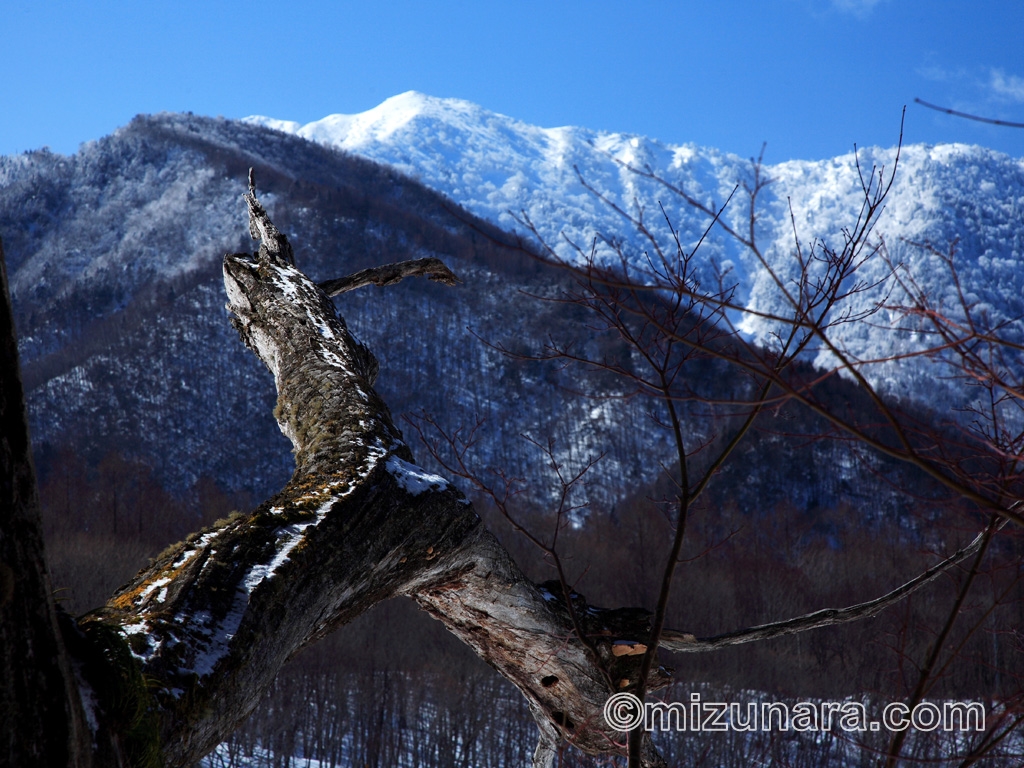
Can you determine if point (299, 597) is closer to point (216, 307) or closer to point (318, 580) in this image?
point (318, 580)

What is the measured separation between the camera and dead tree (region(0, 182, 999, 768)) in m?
1.57

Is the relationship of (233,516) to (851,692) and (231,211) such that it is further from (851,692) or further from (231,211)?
(231,211)

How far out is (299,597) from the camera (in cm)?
233

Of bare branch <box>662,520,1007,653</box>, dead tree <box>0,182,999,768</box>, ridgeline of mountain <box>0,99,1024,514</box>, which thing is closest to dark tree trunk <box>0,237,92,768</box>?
dead tree <box>0,182,999,768</box>

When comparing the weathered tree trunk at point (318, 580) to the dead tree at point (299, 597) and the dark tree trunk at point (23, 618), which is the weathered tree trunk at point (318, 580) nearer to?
the dead tree at point (299, 597)

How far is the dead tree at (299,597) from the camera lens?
61.6 inches

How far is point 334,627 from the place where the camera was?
277 centimetres

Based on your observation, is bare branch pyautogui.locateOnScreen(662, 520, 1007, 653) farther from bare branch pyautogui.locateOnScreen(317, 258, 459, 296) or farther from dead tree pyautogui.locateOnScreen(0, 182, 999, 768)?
bare branch pyautogui.locateOnScreen(317, 258, 459, 296)

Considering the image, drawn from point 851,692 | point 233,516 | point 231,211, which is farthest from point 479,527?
point 231,211

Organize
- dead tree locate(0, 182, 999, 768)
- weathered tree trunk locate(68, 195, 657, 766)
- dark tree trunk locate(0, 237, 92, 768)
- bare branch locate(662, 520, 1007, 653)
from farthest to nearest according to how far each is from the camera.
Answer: bare branch locate(662, 520, 1007, 653)
weathered tree trunk locate(68, 195, 657, 766)
dead tree locate(0, 182, 999, 768)
dark tree trunk locate(0, 237, 92, 768)

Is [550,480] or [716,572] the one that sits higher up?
[550,480]

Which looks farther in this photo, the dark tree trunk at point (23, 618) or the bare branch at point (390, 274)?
the bare branch at point (390, 274)

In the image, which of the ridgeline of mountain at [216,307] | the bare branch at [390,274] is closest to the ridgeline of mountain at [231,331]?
the ridgeline of mountain at [216,307]

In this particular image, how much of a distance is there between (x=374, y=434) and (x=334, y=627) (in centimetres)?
77
